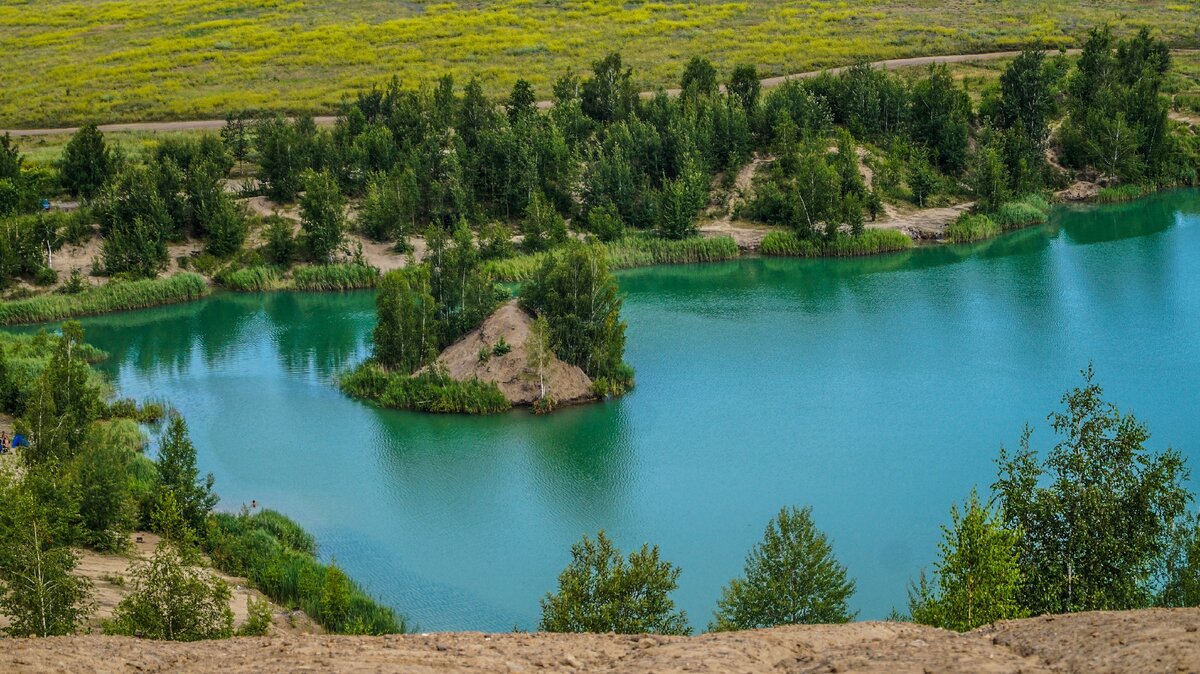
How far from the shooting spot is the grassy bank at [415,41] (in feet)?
329

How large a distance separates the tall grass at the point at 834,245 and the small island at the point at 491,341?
22.1m

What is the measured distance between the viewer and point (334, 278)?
6394 cm

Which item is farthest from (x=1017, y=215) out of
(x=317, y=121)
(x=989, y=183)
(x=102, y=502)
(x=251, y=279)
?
(x=102, y=502)

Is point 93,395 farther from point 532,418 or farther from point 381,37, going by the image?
point 381,37

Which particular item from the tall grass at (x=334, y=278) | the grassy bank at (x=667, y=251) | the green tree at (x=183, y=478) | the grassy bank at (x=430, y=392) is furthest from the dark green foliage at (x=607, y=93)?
the green tree at (x=183, y=478)

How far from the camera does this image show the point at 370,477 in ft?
132

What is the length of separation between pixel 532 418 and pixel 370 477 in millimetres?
6297

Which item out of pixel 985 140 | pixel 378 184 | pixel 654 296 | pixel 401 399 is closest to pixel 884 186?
pixel 985 140

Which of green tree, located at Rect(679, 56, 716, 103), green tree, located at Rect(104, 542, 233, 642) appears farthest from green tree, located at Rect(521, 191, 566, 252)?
green tree, located at Rect(104, 542, 233, 642)

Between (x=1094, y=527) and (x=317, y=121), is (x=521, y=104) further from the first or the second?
(x=1094, y=527)

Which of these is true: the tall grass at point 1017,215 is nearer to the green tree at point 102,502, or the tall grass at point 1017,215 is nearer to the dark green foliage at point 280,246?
the dark green foliage at point 280,246

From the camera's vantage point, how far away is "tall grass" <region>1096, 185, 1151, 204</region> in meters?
77.6

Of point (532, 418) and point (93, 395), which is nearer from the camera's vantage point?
point (93, 395)

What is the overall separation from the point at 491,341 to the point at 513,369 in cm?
144
